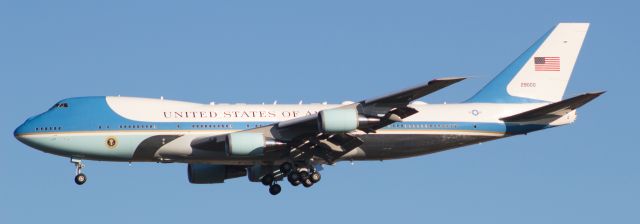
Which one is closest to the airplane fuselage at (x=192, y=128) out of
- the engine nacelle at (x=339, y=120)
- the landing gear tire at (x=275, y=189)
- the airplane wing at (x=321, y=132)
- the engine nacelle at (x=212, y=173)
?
the airplane wing at (x=321, y=132)

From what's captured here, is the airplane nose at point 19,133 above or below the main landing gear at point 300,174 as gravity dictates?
above

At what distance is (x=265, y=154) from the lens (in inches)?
2226

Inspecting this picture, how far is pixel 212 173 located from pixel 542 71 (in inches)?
676

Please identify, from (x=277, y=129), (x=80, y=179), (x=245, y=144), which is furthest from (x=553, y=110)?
(x=80, y=179)

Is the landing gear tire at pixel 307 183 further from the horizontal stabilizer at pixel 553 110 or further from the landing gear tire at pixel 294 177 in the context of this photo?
the horizontal stabilizer at pixel 553 110

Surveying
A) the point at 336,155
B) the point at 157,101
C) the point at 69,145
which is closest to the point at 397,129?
the point at 336,155

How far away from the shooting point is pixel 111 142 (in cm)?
5656

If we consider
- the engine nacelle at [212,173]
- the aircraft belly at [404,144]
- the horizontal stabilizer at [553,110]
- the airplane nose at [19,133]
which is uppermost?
the airplane nose at [19,133]

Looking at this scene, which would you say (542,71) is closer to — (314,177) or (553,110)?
(553,110)

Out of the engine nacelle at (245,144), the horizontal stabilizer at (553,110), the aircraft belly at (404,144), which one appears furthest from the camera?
the aircraft belly at (404,144)

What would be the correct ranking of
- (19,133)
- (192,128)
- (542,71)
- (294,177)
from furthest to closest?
(542,71)
(294,177)
(192,128)
(19,133)

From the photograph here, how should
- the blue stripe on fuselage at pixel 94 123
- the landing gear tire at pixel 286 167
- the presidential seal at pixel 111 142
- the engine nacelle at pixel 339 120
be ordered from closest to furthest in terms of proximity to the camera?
1. the engine nacelle at pixel 339 120
2. the presidential seal at pixel 111 142
3. the blue stripe on fuselage at pixel 94 123
4. the landing gear tire at pixel 286 167

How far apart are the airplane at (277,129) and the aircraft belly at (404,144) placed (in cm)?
5

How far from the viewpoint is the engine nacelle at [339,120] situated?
5369 centimetres
